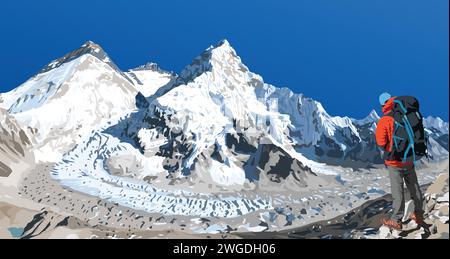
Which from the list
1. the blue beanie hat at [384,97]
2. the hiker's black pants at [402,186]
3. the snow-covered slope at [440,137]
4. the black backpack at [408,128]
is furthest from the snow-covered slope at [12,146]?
the black backpack at [408,128]

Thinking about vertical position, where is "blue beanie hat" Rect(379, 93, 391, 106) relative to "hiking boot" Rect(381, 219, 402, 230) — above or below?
above

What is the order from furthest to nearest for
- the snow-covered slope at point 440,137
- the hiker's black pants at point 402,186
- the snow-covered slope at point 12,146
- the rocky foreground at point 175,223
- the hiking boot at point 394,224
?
the snow-covered slope at point 12,146 → the snow-covered slope at point 440,137 → the rocky foreground at point 175,223 → the hiking boot at point 394,224 → the hiker's black pants at point 402,186

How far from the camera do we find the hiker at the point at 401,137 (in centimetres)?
1594

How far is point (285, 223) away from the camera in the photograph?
14162 centimetres

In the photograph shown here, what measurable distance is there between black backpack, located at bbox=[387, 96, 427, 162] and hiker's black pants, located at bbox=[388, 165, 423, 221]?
2.20 ft

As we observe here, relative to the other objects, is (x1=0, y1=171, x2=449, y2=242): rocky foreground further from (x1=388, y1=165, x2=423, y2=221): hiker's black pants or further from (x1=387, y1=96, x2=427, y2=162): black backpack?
(x1=387, y1=96, x2=427, y2=162): black backpack

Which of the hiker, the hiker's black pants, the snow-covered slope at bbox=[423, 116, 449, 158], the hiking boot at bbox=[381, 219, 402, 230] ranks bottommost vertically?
the hiking boot at bbox=[381, 219, 402, 230]

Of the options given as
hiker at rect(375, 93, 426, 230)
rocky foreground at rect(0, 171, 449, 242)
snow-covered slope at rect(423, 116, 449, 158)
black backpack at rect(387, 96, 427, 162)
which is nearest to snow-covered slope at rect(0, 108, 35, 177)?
rocky foreground at rect(0, 171, 449, 242)

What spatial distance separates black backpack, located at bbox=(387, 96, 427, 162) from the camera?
15.9 meters

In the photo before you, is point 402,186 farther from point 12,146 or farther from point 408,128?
point 12,146

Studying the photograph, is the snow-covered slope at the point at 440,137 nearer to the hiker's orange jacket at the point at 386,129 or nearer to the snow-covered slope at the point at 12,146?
the hiker's orange jacket at the point at 386,129
